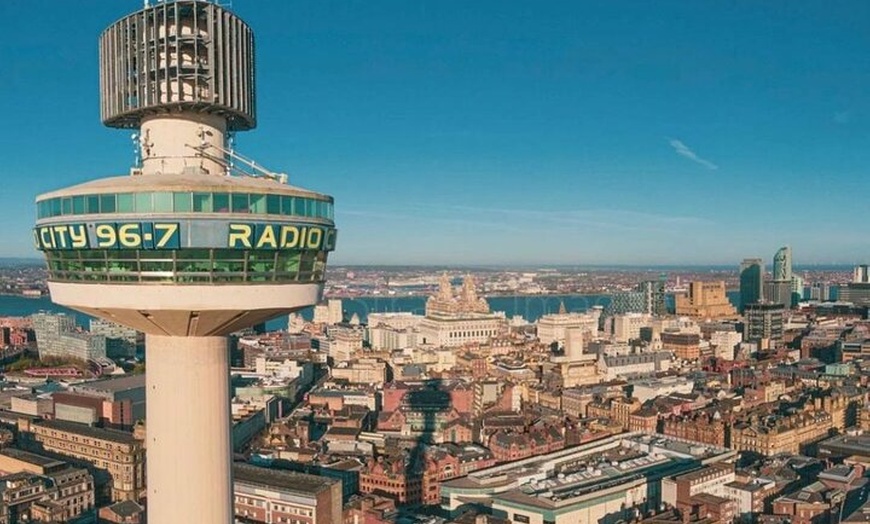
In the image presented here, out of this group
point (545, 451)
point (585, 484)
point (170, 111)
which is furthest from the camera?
point (545, 451)

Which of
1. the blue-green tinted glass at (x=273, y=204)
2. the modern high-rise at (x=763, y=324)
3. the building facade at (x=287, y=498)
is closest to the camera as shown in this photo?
the blue-green tinted glass at (x=273, y=204)

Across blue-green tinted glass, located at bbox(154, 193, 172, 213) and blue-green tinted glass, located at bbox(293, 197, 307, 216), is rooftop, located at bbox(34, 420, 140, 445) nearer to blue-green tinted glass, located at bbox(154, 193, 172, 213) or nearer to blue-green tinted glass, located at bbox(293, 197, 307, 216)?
blue-green tinted glass, located at bbox(293, 197, 307, 216)

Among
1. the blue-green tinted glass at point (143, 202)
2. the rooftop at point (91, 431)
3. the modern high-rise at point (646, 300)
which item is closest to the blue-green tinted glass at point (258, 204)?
the blue-green tinted glass at point (143, 202)

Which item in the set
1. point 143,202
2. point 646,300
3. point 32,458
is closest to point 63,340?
point 32,458

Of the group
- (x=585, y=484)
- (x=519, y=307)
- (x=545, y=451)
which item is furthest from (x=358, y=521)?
(x=519, y=307)

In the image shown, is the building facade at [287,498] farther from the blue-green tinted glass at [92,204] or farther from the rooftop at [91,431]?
the blue-green tinted glass at [92,204]

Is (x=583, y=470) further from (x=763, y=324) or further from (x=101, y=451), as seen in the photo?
(x=763, y=324)

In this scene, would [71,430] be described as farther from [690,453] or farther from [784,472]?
[784,472]
